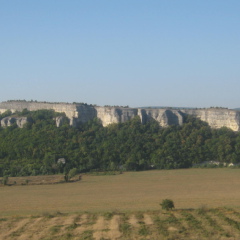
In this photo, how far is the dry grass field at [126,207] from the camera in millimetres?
18359

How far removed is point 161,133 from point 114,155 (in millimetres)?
7068

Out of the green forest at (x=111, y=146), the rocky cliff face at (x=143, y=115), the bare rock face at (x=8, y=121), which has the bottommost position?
the green forest at (x=111, y=146)

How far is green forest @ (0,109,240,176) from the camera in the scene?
4400cm

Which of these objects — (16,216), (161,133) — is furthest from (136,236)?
(161,133)

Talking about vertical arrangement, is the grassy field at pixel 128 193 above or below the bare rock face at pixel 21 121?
below

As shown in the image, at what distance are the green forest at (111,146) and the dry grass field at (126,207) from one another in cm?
282

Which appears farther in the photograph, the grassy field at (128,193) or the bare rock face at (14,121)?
the bare rock face at (14,121)

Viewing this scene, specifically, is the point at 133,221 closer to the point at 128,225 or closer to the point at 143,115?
the point at 128,225

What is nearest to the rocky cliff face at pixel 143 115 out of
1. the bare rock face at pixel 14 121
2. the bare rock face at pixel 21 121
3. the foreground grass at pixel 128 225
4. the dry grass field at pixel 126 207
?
the bare rock face at pixel 14 121

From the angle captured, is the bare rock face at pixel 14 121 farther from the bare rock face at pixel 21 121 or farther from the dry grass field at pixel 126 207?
the dry grass field at pixel 126 207

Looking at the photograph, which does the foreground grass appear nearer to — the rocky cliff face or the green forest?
the green forest

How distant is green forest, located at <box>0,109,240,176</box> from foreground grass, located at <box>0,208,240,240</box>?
20.8 metres

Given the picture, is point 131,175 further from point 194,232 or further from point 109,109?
point 194,232

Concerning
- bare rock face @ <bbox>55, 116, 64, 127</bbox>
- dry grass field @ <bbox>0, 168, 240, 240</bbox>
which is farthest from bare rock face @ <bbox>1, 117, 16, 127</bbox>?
dry grass field @ <bbox>0, 168, 240, 240</bbox>
